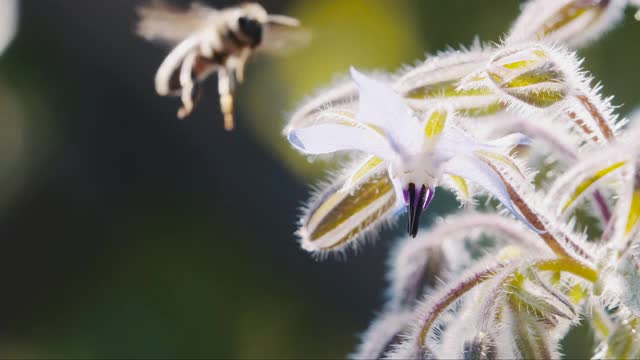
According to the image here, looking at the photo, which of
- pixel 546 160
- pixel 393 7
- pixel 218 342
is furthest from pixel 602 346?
pixel 393 7

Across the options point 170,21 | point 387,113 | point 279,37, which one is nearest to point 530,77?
point 387,113

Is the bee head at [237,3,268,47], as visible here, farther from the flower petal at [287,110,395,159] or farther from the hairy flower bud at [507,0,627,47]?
the flower petal at [287,110,395,159]

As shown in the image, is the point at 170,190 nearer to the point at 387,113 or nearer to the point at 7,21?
the point at 7,21

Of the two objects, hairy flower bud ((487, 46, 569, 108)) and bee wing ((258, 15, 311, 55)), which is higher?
bee wing ((258, 15, 311, 55))

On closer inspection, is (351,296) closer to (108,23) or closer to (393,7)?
(393,7)

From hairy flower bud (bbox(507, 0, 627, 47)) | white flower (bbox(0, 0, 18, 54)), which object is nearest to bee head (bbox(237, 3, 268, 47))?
hairy flower bud (bbox(507, 0, 627, 47))

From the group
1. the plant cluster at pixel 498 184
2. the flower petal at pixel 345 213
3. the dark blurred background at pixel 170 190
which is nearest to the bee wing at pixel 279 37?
the plant cluster at pixel 498 184

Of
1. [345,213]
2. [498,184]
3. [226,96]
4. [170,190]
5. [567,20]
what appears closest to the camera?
[498,184]
